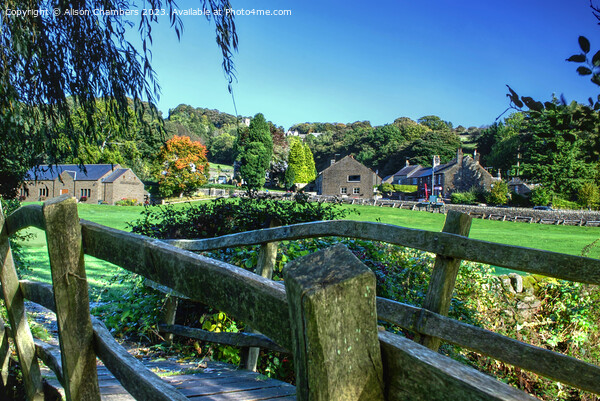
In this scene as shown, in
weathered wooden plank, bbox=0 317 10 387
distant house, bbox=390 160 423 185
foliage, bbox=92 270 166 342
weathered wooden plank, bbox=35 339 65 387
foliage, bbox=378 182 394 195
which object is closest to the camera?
weathered wooden plank, bbox=35 339 65 387

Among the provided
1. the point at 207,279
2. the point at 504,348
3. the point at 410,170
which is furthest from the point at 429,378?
the point at 410,170

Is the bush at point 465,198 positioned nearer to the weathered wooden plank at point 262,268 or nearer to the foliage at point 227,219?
the foliage at point 227,219

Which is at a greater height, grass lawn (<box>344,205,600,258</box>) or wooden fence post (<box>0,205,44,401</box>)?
wooden fence post (<box>0,205,44,401</box>)

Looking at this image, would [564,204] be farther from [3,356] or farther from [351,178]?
[3,356]

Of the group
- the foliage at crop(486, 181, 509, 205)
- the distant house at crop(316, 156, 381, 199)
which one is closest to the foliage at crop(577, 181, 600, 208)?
the foliage at crop(486, 181, 509, 205)

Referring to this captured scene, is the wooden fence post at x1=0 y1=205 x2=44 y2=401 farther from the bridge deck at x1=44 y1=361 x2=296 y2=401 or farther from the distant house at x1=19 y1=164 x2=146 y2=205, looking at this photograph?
the distant house at x1=19 y1=164 x2=146 y2=205

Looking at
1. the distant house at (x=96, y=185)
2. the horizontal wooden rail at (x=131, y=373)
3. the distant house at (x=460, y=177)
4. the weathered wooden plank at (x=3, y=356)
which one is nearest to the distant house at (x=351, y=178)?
the distant house at (x=460, y=177)

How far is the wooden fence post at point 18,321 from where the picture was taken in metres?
2.67

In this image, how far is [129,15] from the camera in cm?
498

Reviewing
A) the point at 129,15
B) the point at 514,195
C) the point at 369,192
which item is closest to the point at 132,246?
the point at 129,15

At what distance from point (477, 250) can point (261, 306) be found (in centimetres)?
183

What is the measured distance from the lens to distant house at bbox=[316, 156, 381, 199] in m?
64.3

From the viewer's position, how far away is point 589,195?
4178 cm

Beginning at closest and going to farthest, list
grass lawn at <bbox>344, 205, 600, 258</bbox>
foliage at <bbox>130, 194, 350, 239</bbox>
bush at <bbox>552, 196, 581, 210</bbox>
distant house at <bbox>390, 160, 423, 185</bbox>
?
foliage at <bbox>130, 194, 350, 239</bbox> < grass lawn at <bbox>344, 205, 600, 258</bbox> < bush at <bbox>552, 196, 581, 210</bbox> < distant house at <bbox>390, 160, 423, 185</bbox>
